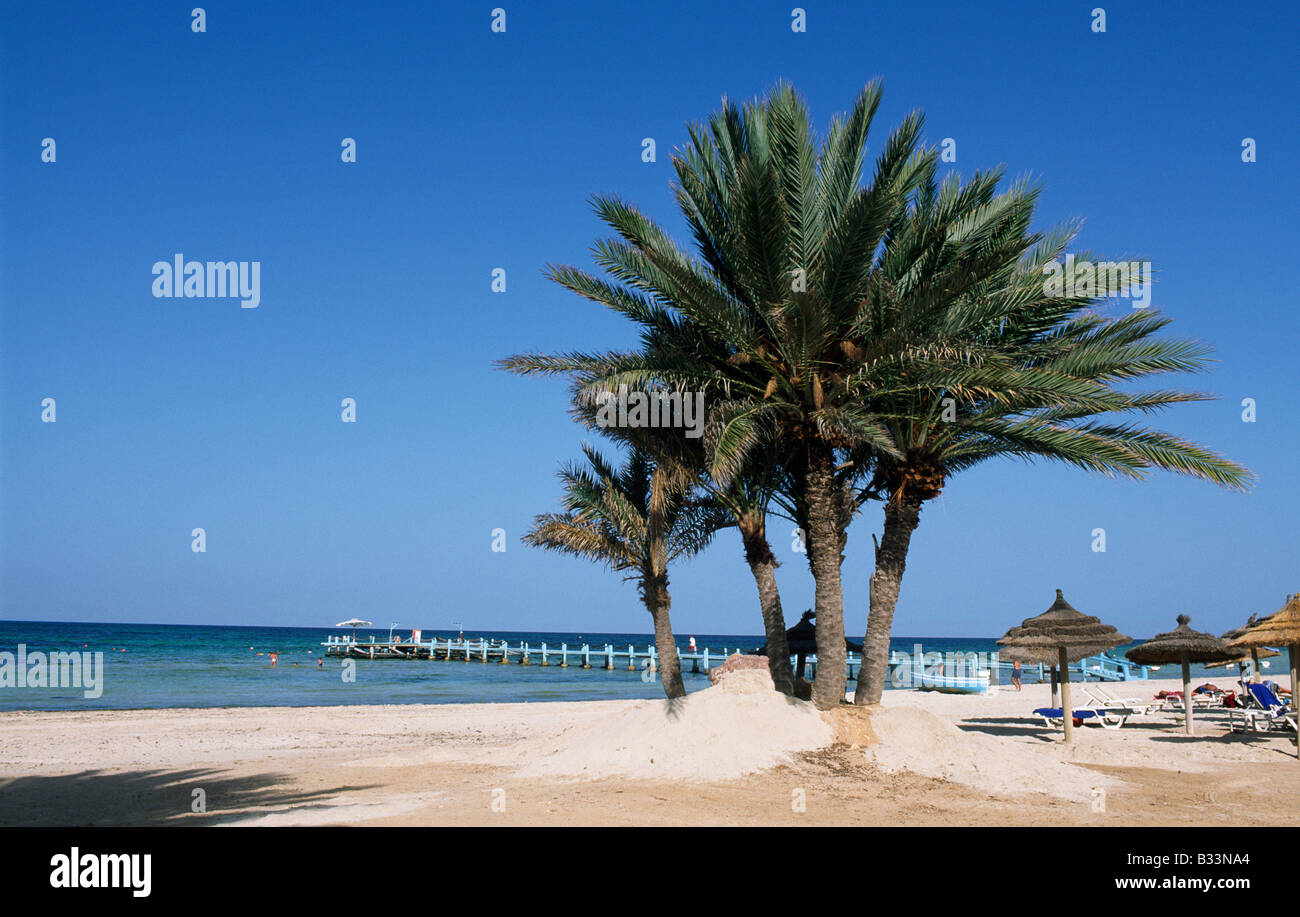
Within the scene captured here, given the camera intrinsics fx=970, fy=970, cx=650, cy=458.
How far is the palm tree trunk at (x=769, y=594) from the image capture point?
543 inches

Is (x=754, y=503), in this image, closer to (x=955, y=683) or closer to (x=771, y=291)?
(x=771, y=291)

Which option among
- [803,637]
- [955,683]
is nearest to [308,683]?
Answer: [955,683]

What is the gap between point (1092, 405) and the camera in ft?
A: 38.5

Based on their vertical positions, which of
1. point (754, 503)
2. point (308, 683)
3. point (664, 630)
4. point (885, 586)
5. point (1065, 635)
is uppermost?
Answer: point (754, 503)

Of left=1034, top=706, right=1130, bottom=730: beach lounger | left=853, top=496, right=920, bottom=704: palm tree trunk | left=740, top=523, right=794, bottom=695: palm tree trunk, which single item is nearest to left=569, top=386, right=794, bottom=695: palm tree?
left=740, top=523, right=794, bottom=695: palm tree trunk

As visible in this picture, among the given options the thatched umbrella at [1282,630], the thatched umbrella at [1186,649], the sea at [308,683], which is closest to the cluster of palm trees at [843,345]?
the thatched umbrella at [1282,630]

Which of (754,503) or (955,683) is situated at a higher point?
(754,503)

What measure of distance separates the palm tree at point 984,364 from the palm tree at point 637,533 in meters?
3.08

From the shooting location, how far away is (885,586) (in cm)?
1312

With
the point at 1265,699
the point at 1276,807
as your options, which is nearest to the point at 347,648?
the point at 1265,699

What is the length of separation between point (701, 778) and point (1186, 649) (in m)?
11.3

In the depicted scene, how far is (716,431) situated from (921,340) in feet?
8.78

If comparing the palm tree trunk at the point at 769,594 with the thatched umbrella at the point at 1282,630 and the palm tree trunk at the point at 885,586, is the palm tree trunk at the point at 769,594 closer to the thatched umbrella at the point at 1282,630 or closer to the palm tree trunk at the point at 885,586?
the palm tree trunk at the point at 885,586
